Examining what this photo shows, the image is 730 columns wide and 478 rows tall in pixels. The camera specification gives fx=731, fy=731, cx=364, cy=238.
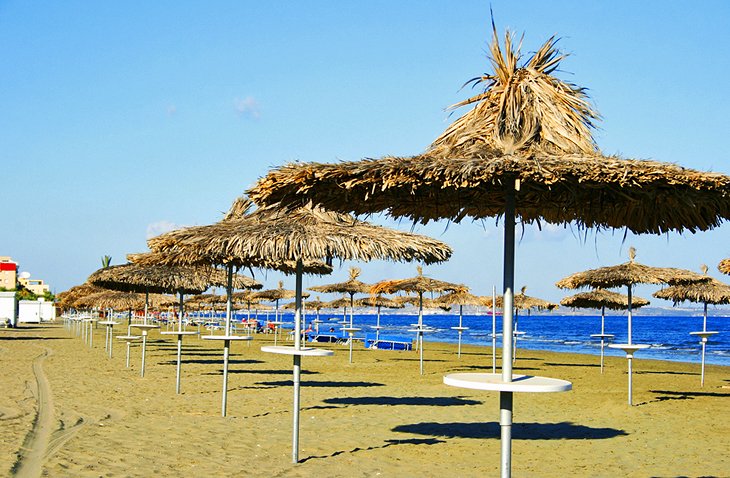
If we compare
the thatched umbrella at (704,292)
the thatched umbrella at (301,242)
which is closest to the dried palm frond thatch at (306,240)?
the thatched umbrella at (301,242)

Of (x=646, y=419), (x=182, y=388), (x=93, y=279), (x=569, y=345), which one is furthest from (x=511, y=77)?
(x=569, y=345)

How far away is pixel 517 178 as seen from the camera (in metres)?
4.18

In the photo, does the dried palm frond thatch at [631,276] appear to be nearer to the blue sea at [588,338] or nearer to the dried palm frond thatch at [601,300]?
the blue sea at [588,338]

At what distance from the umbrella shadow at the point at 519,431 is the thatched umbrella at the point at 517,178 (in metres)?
4.05

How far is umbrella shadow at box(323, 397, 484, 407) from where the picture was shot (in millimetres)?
11367

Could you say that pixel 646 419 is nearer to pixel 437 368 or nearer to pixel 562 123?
pixel 562 123

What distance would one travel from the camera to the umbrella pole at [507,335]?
4118mm

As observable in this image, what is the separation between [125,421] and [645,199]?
695cm

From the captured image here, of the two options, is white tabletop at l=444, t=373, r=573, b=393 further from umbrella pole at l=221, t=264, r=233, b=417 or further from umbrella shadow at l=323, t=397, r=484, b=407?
umbrella shadow at l=323, t=397, r=484, b=407

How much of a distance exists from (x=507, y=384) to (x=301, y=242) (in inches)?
154

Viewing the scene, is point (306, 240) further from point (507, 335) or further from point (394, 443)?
point (507, 335)

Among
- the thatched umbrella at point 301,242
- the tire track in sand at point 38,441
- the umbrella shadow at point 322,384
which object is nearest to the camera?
the tire track in sand at point 38,441

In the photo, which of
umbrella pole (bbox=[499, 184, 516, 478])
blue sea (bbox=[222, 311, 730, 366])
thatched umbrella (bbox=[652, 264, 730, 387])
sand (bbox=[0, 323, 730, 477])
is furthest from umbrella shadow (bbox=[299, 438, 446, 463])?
thatched umbrella (bbox=[652, 264, 730, 387])

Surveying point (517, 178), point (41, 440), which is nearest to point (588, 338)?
point (41, 440)
